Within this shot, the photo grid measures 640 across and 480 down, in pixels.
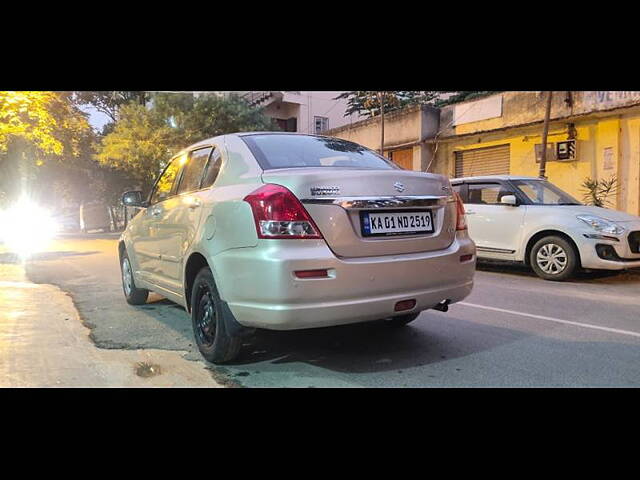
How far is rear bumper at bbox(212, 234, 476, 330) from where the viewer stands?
→ 2791 mm

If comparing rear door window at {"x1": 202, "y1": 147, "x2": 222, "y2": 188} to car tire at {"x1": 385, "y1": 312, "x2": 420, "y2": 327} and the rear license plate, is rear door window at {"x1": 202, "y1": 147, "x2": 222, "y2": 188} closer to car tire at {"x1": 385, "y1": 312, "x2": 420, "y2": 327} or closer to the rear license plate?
the rear license plate

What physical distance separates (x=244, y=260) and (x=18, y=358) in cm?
214

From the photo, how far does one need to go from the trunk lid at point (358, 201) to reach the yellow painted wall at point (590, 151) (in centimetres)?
1053

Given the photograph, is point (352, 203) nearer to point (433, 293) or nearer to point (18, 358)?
point (433, 293)

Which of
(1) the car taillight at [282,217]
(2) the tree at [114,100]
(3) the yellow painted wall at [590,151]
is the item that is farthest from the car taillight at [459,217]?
(2) the tree at [114,100]

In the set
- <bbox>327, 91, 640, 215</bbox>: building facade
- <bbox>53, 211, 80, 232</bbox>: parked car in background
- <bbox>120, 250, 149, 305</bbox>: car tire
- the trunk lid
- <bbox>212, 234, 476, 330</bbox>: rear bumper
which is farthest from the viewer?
<bbox>53, 211, 80, 232</bbox>: parked car in background

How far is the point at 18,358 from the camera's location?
12.2 ft

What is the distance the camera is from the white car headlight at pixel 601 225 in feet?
21.2

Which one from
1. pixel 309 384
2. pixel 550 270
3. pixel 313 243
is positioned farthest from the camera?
pixel 550 270

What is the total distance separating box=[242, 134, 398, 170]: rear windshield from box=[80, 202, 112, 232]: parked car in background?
32959 millimetres

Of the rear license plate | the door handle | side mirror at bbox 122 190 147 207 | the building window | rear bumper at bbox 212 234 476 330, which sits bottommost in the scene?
rear bumper at bbox 212 234 476 330

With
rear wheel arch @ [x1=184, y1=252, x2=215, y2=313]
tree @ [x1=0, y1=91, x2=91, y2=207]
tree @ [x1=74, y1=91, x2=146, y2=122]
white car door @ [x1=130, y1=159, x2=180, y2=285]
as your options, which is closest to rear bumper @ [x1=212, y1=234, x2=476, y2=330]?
rear wheel arch @ [x1=184, y1=252, x2=215, y2=313]

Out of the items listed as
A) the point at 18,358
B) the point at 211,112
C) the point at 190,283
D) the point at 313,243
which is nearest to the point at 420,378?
the point at 313,243

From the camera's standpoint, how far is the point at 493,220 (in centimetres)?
759
